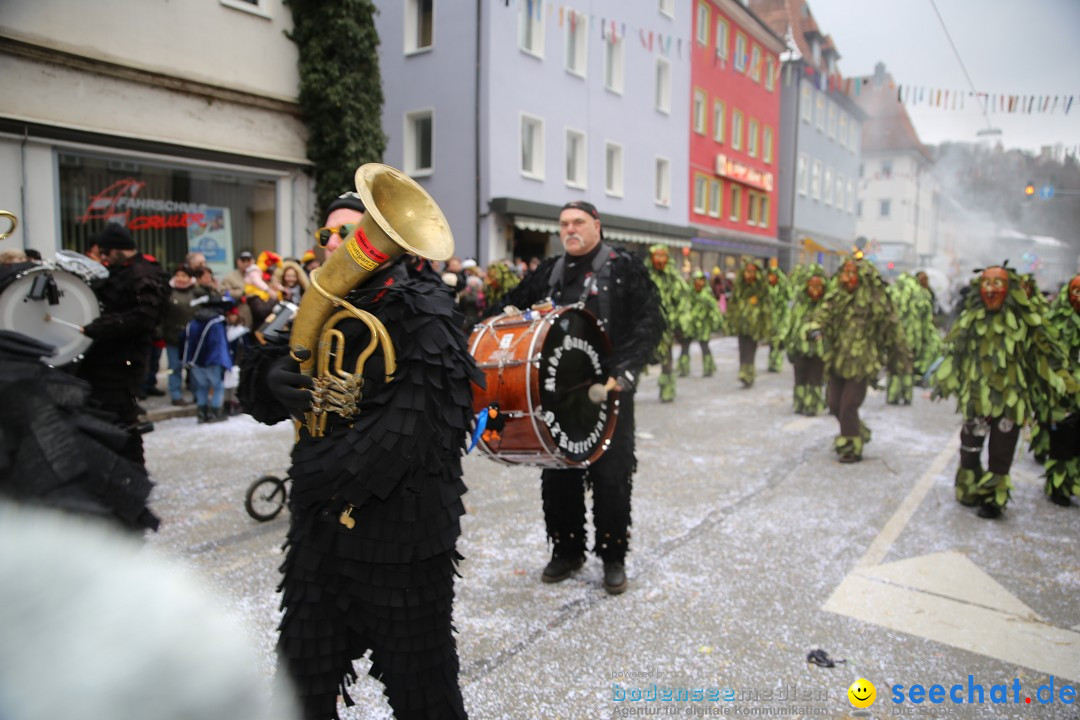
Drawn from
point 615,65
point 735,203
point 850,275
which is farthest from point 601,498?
point 735,203

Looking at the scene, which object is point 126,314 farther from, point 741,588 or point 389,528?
point 741,588

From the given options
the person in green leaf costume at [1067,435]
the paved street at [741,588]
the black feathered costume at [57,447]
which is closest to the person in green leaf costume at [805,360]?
the paved street at [741,588]

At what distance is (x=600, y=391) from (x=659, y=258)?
738 cm

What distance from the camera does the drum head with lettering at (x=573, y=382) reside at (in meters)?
3.48

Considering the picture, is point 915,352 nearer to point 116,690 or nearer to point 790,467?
point 790,467

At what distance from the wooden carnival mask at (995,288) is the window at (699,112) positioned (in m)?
23.9

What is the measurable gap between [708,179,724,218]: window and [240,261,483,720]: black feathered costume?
2923 cm

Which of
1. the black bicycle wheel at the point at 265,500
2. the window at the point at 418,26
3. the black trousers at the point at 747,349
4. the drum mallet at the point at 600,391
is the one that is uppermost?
the window at the point at 418,26

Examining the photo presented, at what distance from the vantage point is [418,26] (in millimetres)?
19062

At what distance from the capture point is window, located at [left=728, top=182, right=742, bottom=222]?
31.9 meters

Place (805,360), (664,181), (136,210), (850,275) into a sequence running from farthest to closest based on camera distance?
(664,181), (136,210), (805,360), (850,275)

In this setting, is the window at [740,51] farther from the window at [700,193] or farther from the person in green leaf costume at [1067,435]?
the person in green leaf costume at [1067,435]

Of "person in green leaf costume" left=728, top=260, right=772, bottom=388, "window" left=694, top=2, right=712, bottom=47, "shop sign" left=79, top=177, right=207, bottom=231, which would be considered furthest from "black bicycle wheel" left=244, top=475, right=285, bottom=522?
"window" left=694, top=2, right=712, bottom=47

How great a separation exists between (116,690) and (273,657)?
239 cm
